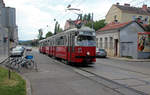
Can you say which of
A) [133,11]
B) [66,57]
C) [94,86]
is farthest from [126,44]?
[133,11]

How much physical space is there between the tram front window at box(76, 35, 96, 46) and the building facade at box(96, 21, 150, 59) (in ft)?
47.6

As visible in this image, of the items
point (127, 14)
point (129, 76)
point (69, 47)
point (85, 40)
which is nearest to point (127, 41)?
point (85, 40)

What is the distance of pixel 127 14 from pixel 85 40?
135ft

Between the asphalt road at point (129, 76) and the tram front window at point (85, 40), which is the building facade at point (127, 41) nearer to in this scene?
the asphalt road at point (129, 76)

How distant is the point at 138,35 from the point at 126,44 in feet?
9.51

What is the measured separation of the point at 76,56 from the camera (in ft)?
48.8

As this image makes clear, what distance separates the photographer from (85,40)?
15281mm

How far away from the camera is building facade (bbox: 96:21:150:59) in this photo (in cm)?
2797

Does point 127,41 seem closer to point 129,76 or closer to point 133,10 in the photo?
point 129,76

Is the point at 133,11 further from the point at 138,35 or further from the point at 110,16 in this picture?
the point at 138,35

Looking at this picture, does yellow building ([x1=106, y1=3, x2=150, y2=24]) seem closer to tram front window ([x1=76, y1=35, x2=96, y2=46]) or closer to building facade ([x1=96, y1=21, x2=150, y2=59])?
building facade ([x1=96, y1=21, x2=150, y2=59])

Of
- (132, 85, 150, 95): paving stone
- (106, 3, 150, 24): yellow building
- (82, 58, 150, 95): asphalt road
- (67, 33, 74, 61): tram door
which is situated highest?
(106, 3, 150, 24): yellow building

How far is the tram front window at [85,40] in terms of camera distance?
1499cm

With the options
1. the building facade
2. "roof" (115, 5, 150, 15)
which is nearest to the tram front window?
the building facade
